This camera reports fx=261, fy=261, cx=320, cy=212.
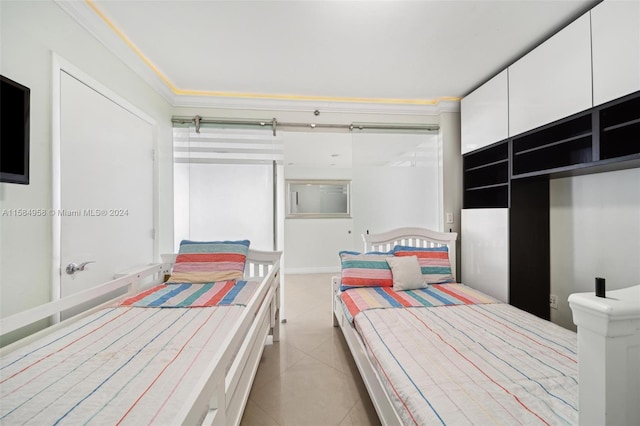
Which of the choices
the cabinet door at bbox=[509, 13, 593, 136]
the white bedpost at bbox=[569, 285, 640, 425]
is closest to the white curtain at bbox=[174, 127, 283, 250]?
the cabinet door at bbox=[509, 13, 593, 136]

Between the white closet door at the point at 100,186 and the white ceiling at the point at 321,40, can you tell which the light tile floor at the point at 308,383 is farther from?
the white ceiling at the point at 321,40

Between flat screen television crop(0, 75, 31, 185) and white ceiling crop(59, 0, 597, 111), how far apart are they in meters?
0.77

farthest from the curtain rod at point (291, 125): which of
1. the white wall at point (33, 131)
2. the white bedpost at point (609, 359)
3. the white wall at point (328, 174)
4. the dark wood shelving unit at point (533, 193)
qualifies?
the white bedpost at point (609, 359)

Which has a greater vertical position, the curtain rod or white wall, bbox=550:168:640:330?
the curtain rod

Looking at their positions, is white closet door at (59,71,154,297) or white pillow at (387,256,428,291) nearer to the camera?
white closet door at (59,71,154,297)

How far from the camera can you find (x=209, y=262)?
2.42 m

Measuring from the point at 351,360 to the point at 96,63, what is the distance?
2897mm

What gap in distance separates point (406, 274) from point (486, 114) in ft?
5.57

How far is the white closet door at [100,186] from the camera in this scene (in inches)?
61.4

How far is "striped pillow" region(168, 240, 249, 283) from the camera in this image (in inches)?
91.5

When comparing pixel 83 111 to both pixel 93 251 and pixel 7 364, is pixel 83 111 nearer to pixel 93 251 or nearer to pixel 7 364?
pixel 93 251

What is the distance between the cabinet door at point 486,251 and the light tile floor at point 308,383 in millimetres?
1461

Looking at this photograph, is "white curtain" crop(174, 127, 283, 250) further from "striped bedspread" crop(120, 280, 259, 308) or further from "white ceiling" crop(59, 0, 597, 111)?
"striped bedspread" crop(120, 280, 259, 308)

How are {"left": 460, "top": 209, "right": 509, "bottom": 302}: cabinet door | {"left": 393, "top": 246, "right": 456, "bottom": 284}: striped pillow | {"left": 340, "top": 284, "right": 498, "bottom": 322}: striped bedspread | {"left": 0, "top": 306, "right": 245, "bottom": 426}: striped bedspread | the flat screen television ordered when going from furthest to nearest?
{"left": 393, "top": 246, "right": 456, "bottom": 284}: striped pillow < {"left": 460, "top": 209, "right": 509, "bottom": 302}: cabinet door < {"left": 340, "top": 284, "right": 498, "bottom": 322}: striped bedspread < the flat screen television < {"left": 0, "top": 306, "right": 245, "bottom": 426}: striped bedspread
